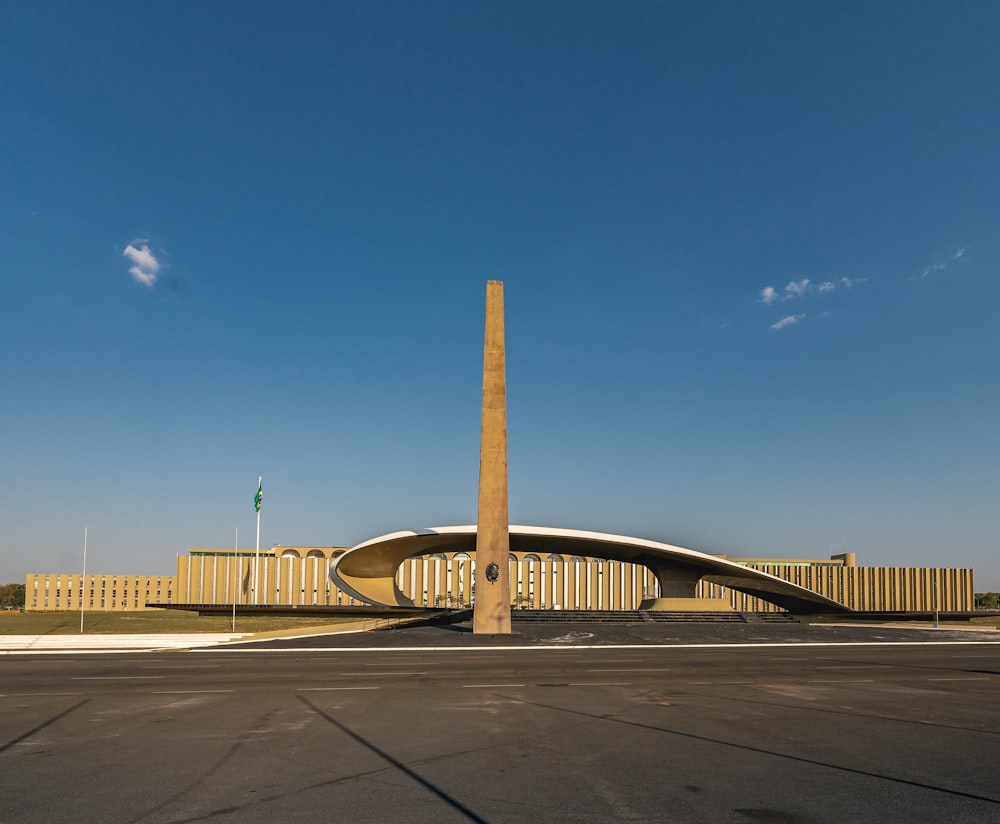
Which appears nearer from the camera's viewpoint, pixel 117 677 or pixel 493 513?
pixel 117 677

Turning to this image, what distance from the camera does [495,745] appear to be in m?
11.8

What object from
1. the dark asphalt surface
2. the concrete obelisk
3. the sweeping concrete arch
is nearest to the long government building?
the sweeping concrete arch

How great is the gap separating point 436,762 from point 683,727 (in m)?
4.97

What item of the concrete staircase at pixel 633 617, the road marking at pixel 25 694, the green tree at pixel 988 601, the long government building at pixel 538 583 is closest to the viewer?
the road marking at pixel 25 694

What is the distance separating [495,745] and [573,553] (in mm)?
48157

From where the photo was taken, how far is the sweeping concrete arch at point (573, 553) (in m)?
54.8

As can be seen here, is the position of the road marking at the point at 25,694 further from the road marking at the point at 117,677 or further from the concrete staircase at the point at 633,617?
the concrete staircase at the point at 633,617

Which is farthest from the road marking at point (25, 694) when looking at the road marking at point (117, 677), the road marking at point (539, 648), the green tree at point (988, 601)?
the green tree at point (988, 601)

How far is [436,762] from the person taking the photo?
10594 millimetres

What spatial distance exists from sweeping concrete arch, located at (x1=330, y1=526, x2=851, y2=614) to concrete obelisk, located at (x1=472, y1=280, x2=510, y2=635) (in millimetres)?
11286

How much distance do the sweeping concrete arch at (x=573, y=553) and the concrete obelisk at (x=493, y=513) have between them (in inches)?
444

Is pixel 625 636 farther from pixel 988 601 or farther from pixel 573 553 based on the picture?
pixel 988 601

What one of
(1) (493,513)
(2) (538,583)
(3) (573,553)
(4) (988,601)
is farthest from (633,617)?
(4) (988,601)

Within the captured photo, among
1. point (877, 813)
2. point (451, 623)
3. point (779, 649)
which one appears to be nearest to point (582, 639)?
point (779, 649)
